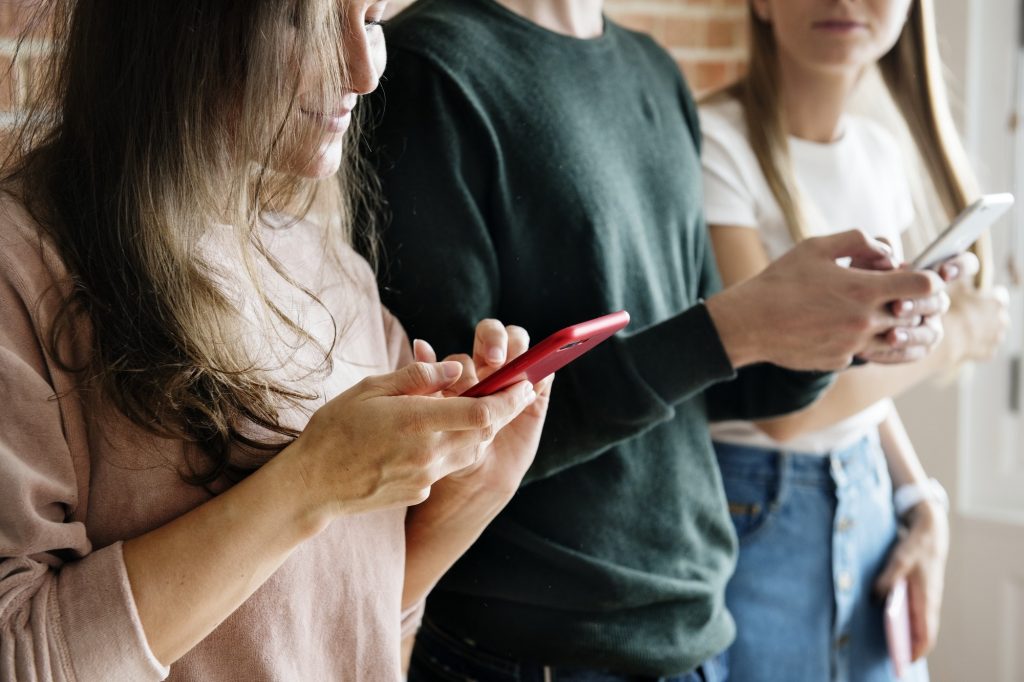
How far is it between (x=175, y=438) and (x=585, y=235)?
0.50 m

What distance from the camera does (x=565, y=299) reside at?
1099 millimetres

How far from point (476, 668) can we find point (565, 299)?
1.36ft

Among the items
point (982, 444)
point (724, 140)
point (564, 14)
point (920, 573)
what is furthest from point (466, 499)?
point (982, 444)

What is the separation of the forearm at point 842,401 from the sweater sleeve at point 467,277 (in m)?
0.32

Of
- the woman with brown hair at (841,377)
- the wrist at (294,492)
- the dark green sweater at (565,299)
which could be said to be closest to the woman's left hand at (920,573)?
the woman with brown hair at (841,377)

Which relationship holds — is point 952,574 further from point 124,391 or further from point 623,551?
point 124,391

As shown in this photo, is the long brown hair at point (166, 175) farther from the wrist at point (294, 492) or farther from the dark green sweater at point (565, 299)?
the dark green sweater at point (565, 299)

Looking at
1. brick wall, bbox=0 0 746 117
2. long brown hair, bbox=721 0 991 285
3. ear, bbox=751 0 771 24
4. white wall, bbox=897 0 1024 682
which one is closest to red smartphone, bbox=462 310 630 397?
long brown hair, bbox=721 0 991 285

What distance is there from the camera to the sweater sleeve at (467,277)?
1034mm

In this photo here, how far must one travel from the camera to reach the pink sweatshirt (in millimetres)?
689

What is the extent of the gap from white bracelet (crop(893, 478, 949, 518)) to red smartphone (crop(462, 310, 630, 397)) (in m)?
0.96

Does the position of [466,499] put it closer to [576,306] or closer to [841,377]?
[576,306]

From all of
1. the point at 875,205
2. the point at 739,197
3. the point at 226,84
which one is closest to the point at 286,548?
the point at 226,84

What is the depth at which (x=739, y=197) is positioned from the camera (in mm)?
1402
